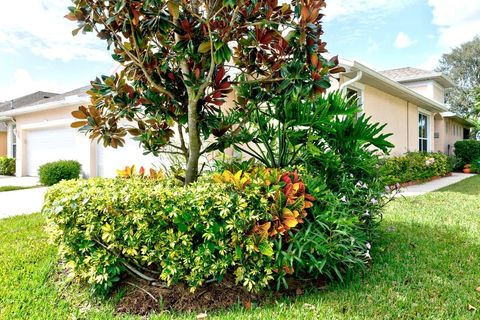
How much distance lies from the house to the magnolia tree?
5927mm

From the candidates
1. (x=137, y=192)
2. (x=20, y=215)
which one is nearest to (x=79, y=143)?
(x=20, y=215)

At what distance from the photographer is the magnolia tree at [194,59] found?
315 cm

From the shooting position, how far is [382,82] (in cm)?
1087

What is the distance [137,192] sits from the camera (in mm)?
3125

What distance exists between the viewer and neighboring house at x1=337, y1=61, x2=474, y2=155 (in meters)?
10.3

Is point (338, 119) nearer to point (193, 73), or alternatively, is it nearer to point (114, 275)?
point (193, 73)

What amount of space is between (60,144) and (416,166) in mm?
14570

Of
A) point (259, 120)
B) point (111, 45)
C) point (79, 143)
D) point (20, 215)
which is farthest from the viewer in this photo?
point (79, 143)

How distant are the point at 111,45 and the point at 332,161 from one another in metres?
2.68

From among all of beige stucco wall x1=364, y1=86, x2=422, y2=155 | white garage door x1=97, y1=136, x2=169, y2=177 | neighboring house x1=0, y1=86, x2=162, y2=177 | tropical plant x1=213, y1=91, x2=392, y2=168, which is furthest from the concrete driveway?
beige stucco wall x1=364, y1=86, x2=422, y2=155

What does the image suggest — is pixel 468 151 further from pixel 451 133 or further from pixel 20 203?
pixel 20 203

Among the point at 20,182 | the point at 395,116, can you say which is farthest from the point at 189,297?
the point at 20,182

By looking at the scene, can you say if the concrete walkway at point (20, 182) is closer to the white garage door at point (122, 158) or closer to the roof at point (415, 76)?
the white garage door at point (122, 158)

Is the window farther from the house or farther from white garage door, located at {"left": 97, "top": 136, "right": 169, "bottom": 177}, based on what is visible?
white garage door, located at {"left": 97, "top": 136, "right": 169, "bottom": 177}
